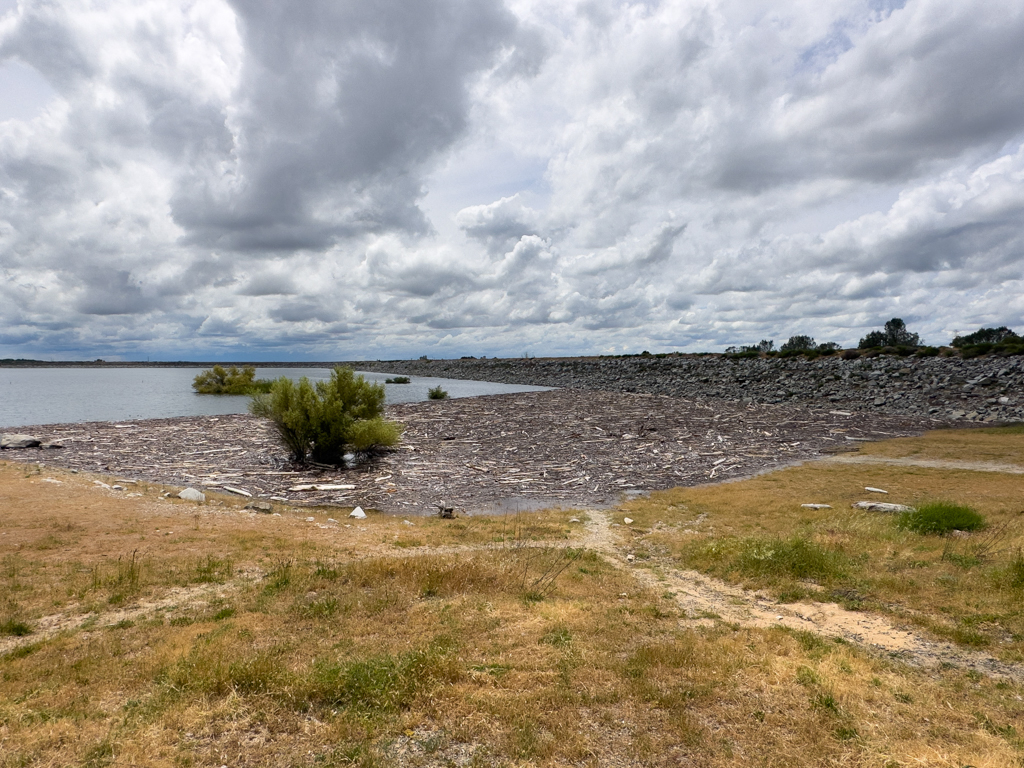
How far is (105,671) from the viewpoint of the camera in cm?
591

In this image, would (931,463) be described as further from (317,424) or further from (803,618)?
(317,424)

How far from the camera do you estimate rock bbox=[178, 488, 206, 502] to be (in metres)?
15.2

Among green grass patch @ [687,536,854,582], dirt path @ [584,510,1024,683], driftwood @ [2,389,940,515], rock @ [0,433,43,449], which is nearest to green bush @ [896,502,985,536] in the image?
green grass patch @ [687,536,854,582]

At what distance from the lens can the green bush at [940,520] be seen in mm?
11703

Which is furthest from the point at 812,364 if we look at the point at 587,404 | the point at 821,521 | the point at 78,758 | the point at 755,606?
the point at 78,758

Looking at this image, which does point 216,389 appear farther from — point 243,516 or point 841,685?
point 841,685

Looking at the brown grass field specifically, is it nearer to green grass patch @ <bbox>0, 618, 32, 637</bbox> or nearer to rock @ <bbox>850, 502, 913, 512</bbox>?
green grass patch @ <bbox>0, 618, 32, 637</bbox>

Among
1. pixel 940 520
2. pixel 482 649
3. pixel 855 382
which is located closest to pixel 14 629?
pixel 482 649

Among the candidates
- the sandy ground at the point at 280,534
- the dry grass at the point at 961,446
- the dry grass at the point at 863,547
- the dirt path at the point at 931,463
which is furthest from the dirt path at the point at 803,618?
the dry grass at the point at 961,446

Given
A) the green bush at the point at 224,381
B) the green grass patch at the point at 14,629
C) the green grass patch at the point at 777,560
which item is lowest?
the green grass patch at the point at 777,560

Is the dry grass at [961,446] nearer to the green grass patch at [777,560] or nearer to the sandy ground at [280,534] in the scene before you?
the green grass patch at [777,560]

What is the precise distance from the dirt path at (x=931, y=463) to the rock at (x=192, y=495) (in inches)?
901

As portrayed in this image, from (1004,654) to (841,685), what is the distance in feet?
8.67

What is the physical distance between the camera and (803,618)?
8.09 meters
